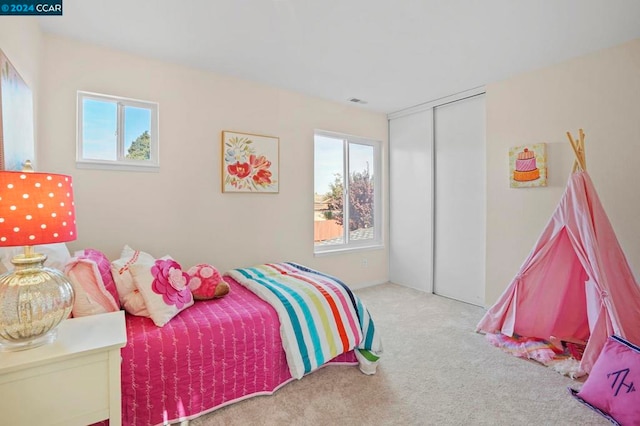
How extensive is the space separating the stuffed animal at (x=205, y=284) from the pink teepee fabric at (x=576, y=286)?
7.71 ft

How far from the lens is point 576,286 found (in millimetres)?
2613

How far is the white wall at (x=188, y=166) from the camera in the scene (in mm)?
2531

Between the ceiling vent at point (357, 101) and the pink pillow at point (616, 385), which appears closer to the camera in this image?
the pink pillow at point (616, 385)

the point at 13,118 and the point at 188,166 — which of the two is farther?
the point at 188,166

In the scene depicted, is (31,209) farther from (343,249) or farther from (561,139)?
(561,139)

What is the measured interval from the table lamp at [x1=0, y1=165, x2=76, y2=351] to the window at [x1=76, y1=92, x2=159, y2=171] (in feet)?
5.56

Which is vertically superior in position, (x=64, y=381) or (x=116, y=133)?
(x=116, y=133)

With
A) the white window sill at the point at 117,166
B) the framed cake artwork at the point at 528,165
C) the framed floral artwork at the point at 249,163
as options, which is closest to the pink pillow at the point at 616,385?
the framed cake artwork at the point at 528,165

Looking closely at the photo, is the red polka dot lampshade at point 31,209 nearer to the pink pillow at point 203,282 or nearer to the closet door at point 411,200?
the pink pillow at point 203,282

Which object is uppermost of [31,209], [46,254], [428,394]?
[31,209]

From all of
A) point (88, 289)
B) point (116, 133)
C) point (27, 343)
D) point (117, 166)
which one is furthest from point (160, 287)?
point (116, 133)

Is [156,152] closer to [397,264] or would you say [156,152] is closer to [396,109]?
[396,109]

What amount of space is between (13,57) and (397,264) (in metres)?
4.36

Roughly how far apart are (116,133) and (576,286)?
415 cm
